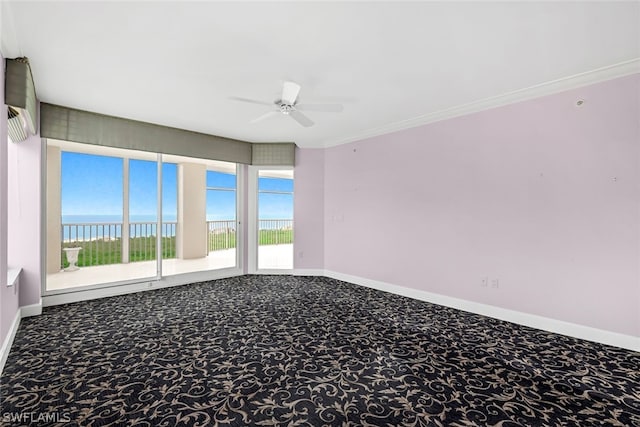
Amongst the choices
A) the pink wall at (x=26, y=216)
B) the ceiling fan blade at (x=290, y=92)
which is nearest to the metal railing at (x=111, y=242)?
the pink wall at (x=26, y=216)

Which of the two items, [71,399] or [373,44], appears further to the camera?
[373,44]

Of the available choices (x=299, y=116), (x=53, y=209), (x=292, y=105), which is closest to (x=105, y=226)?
(x=53, y=209)

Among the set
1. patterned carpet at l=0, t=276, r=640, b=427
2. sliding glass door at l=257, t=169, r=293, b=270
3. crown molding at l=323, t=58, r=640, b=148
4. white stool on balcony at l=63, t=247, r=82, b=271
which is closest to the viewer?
patterned carpet at l=0, t=276, r=640, b=427

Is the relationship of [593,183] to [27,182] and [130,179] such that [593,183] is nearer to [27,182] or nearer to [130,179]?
[27,182]

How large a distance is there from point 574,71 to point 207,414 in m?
4.29

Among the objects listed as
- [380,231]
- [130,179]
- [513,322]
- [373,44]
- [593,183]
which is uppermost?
[373,44]

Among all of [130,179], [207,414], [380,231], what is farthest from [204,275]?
[207,414]

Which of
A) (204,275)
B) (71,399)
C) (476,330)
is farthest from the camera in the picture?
(204,275)

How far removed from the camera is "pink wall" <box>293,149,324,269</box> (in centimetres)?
608

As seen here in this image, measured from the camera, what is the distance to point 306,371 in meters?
2.46

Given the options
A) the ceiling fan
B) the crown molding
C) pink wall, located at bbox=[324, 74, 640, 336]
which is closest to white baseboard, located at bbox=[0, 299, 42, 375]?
the ceiling fan

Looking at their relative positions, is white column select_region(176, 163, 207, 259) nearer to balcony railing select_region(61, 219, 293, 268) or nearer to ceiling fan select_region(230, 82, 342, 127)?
balcony railing select_region(61, 219, 293, 268)

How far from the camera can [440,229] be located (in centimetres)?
431

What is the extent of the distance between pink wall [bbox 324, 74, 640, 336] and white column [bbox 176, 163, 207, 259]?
4.45 meters
